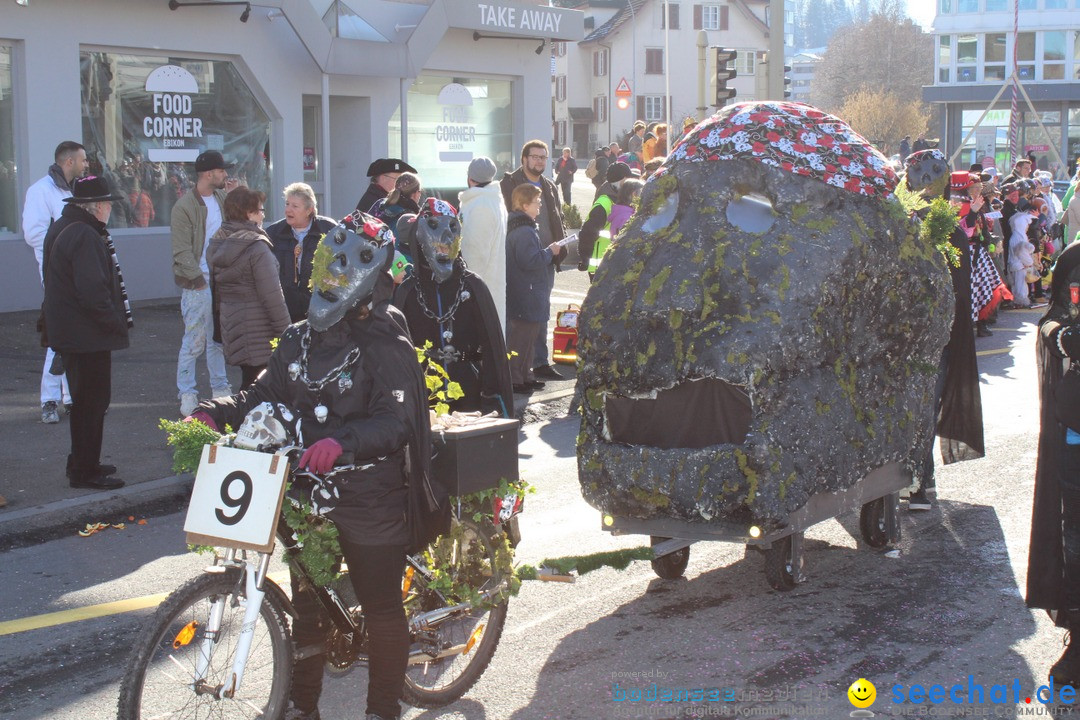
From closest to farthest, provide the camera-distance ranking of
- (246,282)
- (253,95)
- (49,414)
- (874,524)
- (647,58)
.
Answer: (874,524) < (246,282) < (49,414) < (253,95) < (647,58)

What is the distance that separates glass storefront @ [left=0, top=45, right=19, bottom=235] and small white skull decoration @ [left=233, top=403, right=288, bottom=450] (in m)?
11.2

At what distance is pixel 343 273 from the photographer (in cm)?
446

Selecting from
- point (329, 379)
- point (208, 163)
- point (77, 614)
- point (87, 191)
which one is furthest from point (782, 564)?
point (208, 163)

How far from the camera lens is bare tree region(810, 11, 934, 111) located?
8512cm

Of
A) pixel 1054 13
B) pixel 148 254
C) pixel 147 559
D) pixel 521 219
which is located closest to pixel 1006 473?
pixel 521 219

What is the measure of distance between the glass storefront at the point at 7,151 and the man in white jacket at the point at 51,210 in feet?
14.6

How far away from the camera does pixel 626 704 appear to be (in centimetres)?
507

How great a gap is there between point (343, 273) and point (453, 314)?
86.0 inches

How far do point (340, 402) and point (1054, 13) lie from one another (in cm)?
6309

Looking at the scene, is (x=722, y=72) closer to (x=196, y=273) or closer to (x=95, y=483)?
(x=196, y=273)

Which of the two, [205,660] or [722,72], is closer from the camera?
[205,660]

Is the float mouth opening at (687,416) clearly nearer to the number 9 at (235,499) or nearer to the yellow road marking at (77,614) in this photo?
the yellow road marking at (77,614)

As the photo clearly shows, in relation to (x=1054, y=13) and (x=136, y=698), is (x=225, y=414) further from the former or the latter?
(x=1054, y=13)

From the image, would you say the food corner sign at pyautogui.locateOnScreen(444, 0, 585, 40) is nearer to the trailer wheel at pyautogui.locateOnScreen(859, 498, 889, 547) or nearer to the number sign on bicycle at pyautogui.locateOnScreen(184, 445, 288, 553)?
the trailer wheel at pyautogui.locateOnScreen(859, 498, 889, 547)
